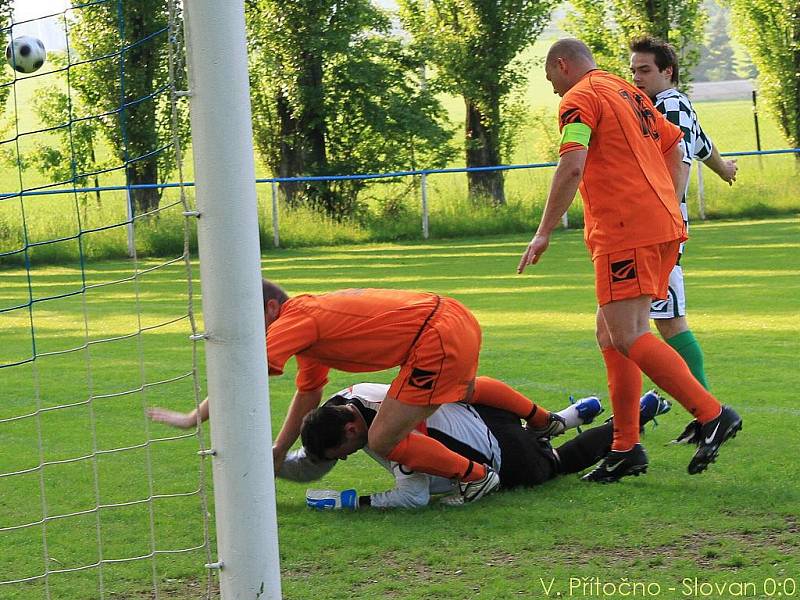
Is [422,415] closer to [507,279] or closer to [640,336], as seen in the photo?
[640,336]

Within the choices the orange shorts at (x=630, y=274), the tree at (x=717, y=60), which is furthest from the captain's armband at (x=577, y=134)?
the tree at (x=717, y=60)

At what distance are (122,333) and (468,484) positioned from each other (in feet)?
22.5

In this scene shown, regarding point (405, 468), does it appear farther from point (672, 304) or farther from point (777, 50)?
point (777, 50)

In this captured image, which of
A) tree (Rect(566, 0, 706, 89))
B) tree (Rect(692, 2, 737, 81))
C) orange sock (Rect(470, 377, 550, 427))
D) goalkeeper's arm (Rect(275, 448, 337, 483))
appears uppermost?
tree (Rect(692, 2, 737, 81))

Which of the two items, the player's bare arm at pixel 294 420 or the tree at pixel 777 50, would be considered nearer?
the player's bare arm at pixel 294 420

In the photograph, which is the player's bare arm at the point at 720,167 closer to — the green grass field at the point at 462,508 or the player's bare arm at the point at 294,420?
the green grass field at the point at 462,508

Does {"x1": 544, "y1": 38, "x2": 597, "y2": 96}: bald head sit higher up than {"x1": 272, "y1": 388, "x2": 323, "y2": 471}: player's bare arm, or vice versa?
{"x1": 544, "y1": 38, "x2": 597, "y2": 96}: bald head

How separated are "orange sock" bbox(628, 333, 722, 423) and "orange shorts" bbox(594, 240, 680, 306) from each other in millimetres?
211

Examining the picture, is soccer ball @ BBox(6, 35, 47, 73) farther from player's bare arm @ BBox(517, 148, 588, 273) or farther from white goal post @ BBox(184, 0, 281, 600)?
player's bare arm @ BBox(517, 148, 588, 273)

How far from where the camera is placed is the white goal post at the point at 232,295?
3.23m

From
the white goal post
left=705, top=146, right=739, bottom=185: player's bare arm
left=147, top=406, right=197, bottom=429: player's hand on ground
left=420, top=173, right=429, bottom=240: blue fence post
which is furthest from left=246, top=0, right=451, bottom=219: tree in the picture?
the white goal post

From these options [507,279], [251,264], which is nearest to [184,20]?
[251,264]

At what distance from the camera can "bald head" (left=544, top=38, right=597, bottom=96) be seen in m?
5.38

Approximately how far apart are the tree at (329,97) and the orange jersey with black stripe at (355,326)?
21.2m
